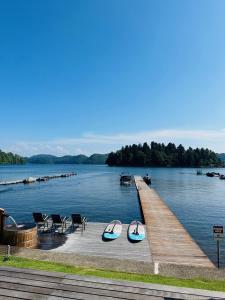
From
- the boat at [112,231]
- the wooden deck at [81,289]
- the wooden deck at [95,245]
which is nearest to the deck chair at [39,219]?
the wooden deck at [95,245]

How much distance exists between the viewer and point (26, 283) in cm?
604

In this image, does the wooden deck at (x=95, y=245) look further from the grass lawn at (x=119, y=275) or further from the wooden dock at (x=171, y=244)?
the grass lawn at (x=119, y=275)

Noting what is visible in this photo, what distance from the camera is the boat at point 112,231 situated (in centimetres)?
1806

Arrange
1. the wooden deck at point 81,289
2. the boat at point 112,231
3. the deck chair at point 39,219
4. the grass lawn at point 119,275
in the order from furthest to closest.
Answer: the deck chair at point 39,219 → the boat at point 112,231 → the grass lawn at point 119,275 → the wooden deck at point 81,289

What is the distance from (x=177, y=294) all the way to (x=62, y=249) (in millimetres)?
10988

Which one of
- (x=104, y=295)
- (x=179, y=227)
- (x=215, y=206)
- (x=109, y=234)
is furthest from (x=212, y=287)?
(x=215, y=206)

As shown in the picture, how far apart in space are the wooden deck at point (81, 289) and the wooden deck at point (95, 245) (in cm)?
878

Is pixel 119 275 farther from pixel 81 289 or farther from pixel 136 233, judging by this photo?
pixel 136 233

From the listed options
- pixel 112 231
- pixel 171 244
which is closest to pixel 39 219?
pixel 112 231

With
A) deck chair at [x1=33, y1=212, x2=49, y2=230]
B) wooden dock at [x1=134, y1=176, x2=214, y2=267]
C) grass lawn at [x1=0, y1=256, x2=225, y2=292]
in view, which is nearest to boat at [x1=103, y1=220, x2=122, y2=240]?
wooden dock at [x1=134, y1=176, x2=214, y2=267]

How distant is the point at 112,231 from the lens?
18.9 m

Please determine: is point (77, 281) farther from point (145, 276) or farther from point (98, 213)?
point (98, 213)

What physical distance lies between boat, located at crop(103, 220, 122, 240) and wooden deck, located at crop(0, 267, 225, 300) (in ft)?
38.9

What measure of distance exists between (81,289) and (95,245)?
11.1 meters
